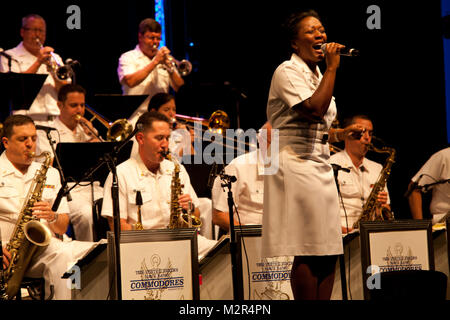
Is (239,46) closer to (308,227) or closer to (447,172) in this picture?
(447,172)

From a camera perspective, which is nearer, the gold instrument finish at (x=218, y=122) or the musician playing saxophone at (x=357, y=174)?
the musician playing saxophone at (x=357, y=174)

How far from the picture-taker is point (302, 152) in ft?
9.66

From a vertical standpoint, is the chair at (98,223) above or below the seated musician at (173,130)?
below

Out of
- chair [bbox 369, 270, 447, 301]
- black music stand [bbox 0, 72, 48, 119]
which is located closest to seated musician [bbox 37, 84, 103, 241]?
black music stand [bbox 0, 72, 48, 119]

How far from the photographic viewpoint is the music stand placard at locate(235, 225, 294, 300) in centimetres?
427

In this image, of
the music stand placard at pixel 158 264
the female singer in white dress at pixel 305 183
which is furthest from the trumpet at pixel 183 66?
the female singer in white dress at pixel 305 183

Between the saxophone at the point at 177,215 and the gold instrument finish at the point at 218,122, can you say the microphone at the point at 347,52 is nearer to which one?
the saxophone at the point at 177,215

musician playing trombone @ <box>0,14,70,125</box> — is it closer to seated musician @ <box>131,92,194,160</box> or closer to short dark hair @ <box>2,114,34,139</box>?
seated musician @ <box>131,92,194,160</box>

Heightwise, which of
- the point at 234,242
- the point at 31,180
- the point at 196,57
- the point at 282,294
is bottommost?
the point at 282,294

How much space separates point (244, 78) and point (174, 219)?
3712mm

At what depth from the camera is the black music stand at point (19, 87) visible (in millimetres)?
5742

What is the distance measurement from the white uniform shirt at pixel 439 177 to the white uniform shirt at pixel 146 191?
243cm

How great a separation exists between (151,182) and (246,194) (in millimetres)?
795
